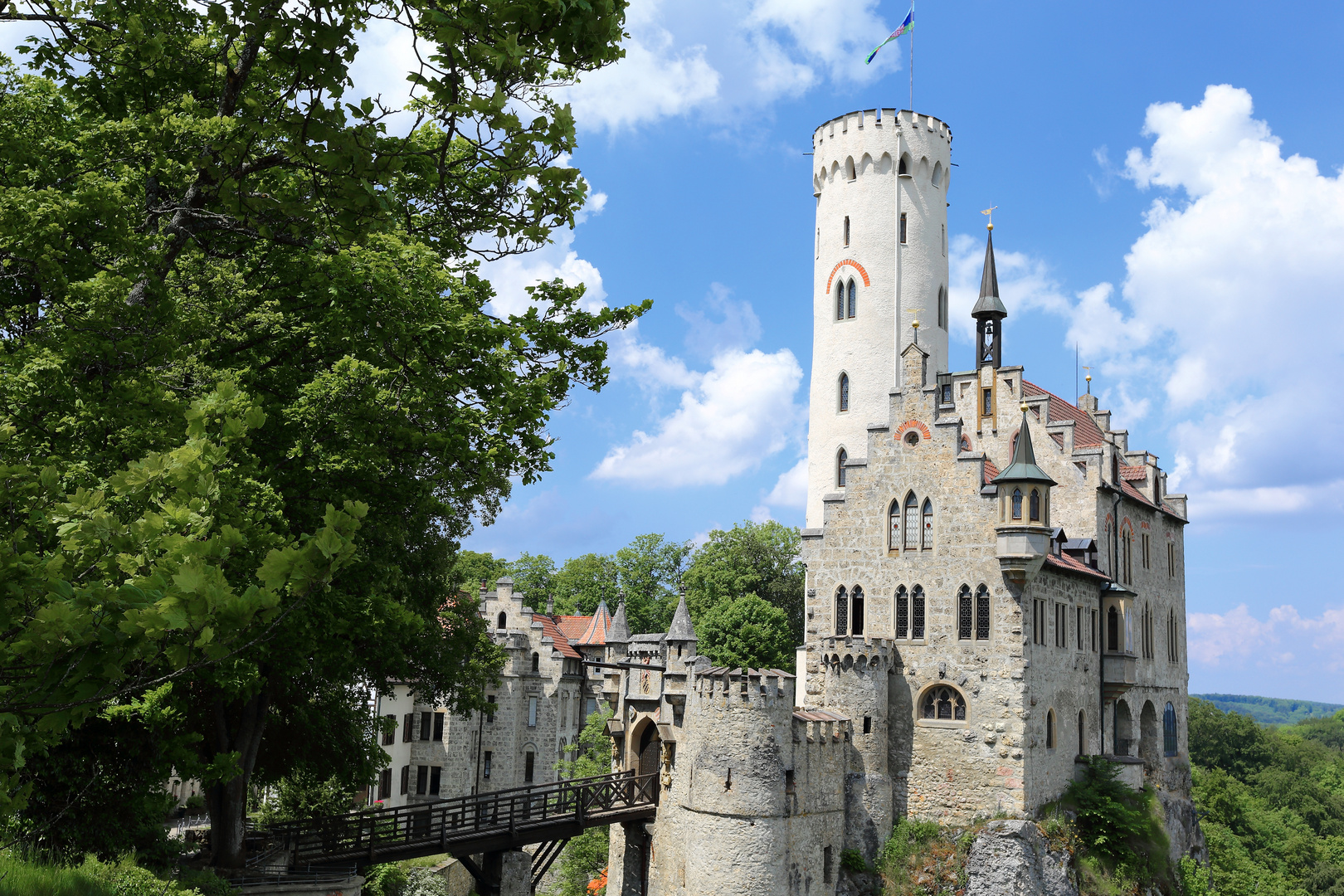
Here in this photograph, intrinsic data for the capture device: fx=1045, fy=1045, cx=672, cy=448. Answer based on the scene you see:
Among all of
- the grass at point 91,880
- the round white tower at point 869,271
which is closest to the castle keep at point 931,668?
the round white tower at point 869,271

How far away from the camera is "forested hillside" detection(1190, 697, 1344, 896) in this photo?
49281 mm

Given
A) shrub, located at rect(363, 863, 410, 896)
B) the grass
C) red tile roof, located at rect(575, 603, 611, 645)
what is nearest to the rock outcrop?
shrub, located at rect(363, 863, 410, 896)

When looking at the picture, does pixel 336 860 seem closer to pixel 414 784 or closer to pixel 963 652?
pixel 963 652

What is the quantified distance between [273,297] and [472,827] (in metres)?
18.6

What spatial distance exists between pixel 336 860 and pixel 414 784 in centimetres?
2362

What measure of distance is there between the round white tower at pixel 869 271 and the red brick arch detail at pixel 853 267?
39 mm

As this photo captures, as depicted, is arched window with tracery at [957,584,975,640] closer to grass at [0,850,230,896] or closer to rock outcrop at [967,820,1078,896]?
rock outcrop at [967,820,1078,896]

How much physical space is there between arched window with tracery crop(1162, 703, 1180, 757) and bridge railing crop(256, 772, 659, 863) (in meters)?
23.9

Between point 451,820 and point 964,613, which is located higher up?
point 964,613

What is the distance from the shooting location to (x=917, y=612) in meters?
35.7

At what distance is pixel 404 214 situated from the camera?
9062 mm

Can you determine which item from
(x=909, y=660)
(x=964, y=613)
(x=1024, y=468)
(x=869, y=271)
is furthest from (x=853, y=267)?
(x=909, y=660)

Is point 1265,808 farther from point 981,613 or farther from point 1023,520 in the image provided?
point 1023,520

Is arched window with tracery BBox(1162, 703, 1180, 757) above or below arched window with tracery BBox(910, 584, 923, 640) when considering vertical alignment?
below
